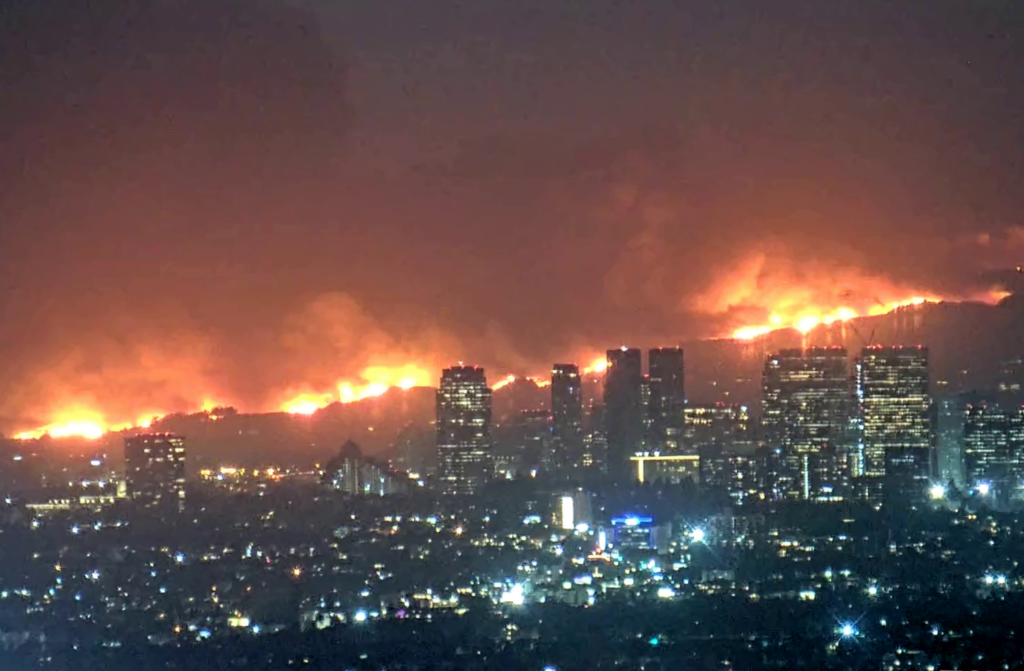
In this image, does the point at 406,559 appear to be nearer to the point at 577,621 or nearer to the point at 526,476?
the point at 577,621

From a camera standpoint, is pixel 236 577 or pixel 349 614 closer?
pixel 349 614

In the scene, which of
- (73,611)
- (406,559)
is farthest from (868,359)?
(73,611)

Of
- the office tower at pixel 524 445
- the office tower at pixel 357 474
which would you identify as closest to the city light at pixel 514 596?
the office tower at pixel 357 474

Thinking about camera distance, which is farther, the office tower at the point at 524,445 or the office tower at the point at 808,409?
the office tower at the point at 524,445

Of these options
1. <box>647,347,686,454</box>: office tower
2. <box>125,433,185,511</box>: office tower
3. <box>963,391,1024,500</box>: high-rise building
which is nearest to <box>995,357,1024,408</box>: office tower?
<box>963,391,1024,500</box>: high-rise building

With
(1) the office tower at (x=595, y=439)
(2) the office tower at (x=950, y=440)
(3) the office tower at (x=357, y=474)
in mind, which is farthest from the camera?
(1) the office tower at (x=595, y=439)

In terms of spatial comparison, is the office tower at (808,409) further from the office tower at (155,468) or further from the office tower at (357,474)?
the office tower at (155,468)
